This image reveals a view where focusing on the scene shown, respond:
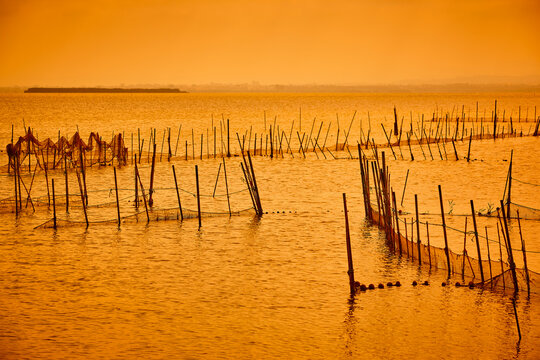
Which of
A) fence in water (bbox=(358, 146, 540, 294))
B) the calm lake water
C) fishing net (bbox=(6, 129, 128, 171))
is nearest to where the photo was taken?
the calm lake water

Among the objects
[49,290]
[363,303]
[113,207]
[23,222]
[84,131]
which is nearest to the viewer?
[363,303]

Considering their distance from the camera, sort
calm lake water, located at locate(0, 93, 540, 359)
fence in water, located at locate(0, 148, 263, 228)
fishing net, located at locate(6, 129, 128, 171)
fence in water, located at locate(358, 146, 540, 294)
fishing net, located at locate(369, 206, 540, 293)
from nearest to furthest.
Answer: calm lake water, located at locate(0, 93, 540, 359)
fence in water, located at locate(358, 146, 540, 294)
fishing net, located at locate(369, 206, 540, 293)
fence in water, located at locate(0, 148, 263, 228)
fishing net, located at locate(6, 129, 128, 171)

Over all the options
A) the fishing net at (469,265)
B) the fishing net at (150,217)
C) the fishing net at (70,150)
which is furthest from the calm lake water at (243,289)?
the fishing net at (70,150)

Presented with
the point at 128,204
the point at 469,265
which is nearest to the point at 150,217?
the point at 128,204

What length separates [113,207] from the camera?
16.0 meters

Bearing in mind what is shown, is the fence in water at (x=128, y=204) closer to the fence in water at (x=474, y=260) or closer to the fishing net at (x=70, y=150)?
the fishing net at (x=70, y=150)

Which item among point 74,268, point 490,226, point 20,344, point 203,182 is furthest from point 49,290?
point 203,182

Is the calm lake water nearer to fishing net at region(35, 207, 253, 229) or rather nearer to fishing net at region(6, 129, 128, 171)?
fishing net at region(35, 207, 253, 229)

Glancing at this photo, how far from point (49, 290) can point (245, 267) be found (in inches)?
113

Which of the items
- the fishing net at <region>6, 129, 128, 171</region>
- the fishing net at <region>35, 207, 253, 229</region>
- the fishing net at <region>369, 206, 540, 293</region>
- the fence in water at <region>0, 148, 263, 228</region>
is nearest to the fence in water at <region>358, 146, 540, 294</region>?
the fishing net at <region>369, 206, 540, 293</region>

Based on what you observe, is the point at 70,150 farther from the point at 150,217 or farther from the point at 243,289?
the point at 243,289

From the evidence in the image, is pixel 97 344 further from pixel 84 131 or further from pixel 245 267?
pixel 84 131

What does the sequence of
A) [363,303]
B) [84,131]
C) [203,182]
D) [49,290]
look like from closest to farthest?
[363,303] < [49,290] < [203,182] < [84,131]

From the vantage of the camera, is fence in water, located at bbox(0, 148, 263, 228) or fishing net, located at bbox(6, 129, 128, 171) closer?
fence in water, located at bbox(0, 148, 263, 228)
